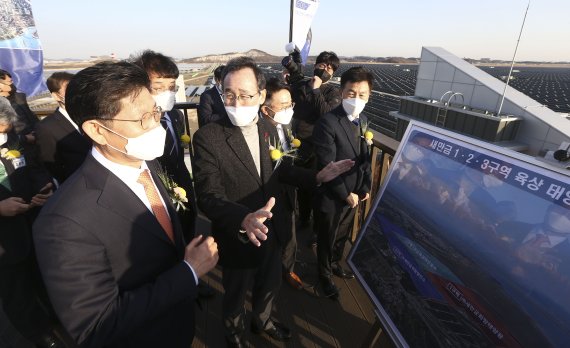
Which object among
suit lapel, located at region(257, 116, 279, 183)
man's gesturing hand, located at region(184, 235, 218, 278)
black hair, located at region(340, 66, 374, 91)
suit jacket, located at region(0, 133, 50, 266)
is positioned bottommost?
suit jacket, located at region(0, 133, 50, 266)

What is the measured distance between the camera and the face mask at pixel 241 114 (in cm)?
208

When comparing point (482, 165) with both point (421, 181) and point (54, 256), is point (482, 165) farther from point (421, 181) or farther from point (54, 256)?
point (54, 256)

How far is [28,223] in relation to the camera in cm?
276

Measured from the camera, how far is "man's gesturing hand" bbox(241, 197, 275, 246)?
1656 mm

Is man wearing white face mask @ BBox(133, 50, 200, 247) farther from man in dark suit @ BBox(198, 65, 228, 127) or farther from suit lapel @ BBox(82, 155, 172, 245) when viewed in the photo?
suit lapel @ BBox(82, 155, 172, 245)

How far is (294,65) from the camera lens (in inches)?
178

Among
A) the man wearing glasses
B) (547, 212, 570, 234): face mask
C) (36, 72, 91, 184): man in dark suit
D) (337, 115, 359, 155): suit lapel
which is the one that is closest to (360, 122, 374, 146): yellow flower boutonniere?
(337, 115, 359, 155): suit lapel

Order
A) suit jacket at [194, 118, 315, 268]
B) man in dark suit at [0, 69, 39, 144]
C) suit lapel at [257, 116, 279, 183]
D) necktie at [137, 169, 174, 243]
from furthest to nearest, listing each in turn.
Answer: man in dark suit at [0, 69, 39, 144]
suit lapel at [257, 116, 279, 183]
suit jacket at [194, 118, 315, 268]
necktie at [137, 169, 174, 243]

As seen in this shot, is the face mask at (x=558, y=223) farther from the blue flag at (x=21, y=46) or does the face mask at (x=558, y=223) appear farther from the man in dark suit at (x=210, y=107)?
the blue flag at (x=21, y=46)

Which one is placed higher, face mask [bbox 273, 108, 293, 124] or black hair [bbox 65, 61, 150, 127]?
black hair [bbox 65, 61, 150, 127]

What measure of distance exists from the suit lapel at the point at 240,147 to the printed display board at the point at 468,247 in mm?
946

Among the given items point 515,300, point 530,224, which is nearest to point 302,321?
point 515,300

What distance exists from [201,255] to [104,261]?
44cm

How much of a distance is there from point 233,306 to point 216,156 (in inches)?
51.0
